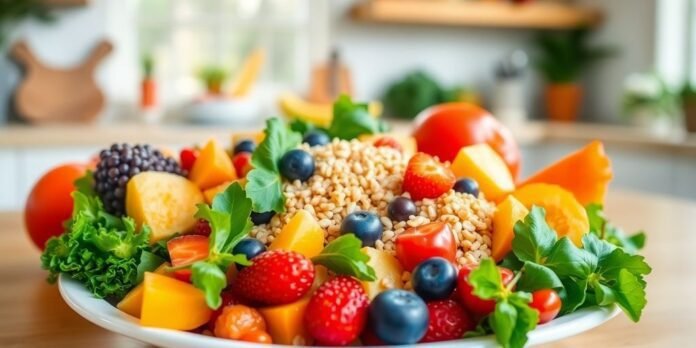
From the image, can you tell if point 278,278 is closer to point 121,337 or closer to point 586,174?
point 121,337

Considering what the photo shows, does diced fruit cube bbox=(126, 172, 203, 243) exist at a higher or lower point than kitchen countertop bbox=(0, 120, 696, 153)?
higher

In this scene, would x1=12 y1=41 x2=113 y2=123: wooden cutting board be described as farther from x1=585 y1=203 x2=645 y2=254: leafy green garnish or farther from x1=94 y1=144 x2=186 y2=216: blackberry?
x1=585 y1=203 x2=645 y2=254: leafy green garnish

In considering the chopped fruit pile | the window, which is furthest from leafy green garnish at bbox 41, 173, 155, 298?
the window

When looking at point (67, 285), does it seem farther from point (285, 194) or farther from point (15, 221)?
point (15, 221)

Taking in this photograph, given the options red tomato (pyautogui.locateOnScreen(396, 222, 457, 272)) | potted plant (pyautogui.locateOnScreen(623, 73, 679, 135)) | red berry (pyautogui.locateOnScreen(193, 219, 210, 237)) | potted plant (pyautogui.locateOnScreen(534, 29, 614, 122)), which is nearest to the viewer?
red tomato (pyautogui.locateOnScreen(396, 222, 457, 272))

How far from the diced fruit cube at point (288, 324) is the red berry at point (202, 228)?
18 cm

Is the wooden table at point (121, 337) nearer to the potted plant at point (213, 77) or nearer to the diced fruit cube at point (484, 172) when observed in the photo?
the diced fruit cube at point (484, 172)

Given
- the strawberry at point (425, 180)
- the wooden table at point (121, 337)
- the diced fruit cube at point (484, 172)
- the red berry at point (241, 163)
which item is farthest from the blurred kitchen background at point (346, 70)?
the strawberry at point (425, 180)

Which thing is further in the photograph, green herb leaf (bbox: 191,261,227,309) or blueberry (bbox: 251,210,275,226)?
blueberry (bbox: 251,210,275,226)

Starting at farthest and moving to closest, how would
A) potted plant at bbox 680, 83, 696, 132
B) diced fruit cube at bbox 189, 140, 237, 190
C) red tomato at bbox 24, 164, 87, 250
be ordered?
potted plant at bbox 680, 83, 696, 132 → red tomato at bbox 24, 164, 87, 250 → diced fruit cube at bbox 189, 140, 237, 190

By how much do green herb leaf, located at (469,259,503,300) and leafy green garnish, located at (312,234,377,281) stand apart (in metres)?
0.10

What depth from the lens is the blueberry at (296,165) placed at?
2.93 ft

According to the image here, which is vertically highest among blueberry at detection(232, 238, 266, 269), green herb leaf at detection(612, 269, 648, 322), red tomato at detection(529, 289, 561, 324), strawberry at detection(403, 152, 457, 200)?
strawberry at detection(403, 152, 457, 200)

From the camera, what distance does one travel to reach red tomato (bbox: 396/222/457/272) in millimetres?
750
